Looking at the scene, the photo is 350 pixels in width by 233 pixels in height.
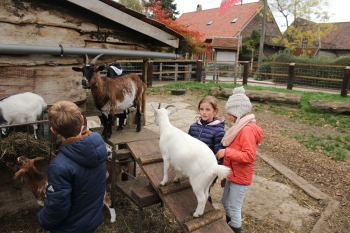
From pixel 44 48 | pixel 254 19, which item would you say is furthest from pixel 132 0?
pixel 44 48

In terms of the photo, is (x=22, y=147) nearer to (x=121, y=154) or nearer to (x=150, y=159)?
(x=121, y=154)

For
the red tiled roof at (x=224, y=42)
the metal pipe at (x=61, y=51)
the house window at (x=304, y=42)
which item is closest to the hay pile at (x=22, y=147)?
the metal pipe at (x=61, y=51)

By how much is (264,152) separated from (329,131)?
2738mm

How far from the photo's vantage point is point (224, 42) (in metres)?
29.1

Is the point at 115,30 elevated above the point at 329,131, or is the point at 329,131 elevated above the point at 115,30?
the point at 115,30

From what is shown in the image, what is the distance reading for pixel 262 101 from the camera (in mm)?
11531

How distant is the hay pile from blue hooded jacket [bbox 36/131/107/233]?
4.10 ft

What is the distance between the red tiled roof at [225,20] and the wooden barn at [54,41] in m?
28.2

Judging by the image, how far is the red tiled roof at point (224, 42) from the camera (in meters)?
28.7

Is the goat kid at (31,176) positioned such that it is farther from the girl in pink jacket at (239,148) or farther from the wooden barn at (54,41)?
the girl in pink jacket at (239,148)

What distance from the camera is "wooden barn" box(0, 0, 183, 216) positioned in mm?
3432

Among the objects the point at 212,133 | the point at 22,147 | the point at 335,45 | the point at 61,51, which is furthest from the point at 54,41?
the point at 335,45

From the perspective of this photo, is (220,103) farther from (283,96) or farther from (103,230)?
(103,230)

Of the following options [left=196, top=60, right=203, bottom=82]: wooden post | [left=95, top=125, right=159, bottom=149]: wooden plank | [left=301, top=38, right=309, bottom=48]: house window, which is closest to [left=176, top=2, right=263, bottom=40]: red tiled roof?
[left=301, top=38, right=309, bottom=48]: house window
